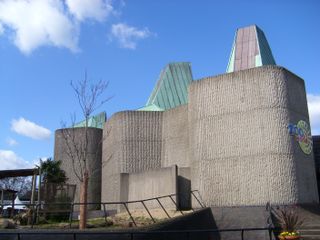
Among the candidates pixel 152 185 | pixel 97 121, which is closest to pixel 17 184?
pixel 97 121

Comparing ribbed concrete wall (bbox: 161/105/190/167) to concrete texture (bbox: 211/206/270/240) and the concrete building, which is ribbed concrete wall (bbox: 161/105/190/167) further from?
concrete texture (bbox: 211/206/270/240)

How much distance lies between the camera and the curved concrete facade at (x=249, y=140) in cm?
1964

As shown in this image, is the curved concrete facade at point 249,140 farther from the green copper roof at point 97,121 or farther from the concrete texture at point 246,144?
the green copper roof at point 97,121

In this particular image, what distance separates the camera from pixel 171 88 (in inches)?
1316

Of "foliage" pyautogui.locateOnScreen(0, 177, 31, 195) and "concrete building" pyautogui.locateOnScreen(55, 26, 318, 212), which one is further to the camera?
"foliage" pyautogui.locateOnScreen(0, 177, 31, 195)

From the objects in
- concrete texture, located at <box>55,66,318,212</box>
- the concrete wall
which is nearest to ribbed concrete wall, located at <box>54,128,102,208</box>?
the concrete wall

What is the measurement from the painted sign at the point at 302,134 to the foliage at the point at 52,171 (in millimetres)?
18322

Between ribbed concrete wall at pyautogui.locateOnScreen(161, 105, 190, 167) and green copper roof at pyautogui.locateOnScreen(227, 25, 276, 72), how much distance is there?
16.5 ft

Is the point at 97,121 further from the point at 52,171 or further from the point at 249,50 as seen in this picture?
the point at 249,50

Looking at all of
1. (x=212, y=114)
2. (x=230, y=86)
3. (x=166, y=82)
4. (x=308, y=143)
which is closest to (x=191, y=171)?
(x=212, y=114)

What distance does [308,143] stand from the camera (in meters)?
21.9

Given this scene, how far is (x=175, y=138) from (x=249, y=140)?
6277 mm

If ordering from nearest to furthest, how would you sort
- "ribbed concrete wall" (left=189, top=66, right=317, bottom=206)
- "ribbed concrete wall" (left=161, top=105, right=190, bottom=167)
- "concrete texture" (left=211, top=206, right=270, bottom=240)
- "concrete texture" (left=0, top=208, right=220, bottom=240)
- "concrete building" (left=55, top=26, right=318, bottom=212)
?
"concrete texture" (left=0, top=208, right=220, bottom=240)
"concrete texture" (left=211, top=206, right=270, bottom=240)
"ribbed concrete wall" (left=189, top=66, right=317, bottom=206)
"concrete building" (left=55, top=26, right=318, bottom=212)
"ribbed concrete wall" (left=161, top=105, right=190, bottom=167)

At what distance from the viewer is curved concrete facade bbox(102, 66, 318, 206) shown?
773 inches
